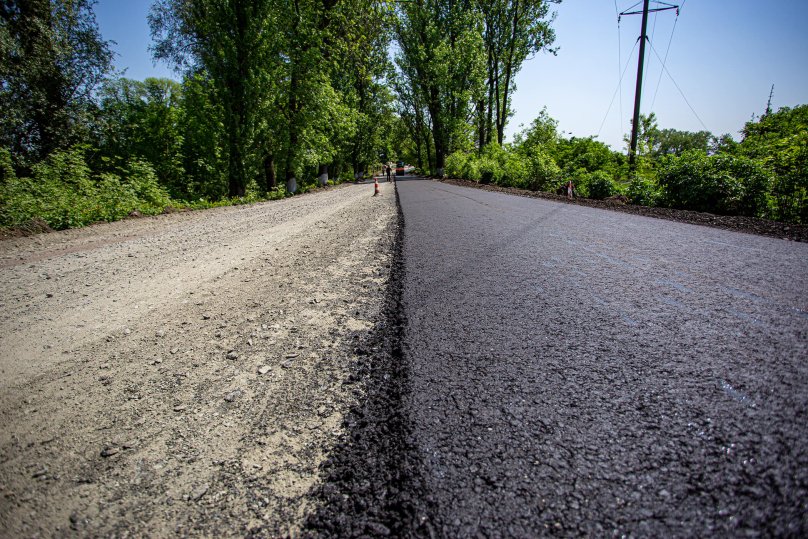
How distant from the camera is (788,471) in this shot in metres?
1.23

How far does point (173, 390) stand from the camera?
2.27m

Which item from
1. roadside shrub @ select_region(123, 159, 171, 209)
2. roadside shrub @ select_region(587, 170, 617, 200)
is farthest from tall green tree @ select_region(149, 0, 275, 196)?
roadside shrub @ select_region(587, 170, 617, 200)

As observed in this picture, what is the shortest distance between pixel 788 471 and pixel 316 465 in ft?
6.39

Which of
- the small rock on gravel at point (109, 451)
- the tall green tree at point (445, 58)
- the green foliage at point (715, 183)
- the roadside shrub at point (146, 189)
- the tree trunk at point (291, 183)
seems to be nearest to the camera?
the small rock on gravel at point (109, 451)

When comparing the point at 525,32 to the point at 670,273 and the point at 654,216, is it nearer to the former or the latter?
the point at 654,216

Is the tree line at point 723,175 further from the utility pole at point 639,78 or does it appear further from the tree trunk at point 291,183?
the tree trunk at point 291,183

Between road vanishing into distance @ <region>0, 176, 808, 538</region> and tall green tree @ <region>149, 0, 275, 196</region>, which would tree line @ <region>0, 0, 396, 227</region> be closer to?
tall green tree @ <region>149, 0, 275, 196</region>

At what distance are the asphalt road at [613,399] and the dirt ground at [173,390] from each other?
674 mm

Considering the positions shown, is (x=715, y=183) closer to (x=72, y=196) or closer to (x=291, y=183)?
(x=72, y=196)

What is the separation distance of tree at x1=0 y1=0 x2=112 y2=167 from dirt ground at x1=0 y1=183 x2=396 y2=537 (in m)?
13.7

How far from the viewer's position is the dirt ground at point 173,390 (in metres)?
1.47

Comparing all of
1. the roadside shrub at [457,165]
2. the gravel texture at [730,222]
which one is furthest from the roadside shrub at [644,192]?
the roadside shrub at [457,165]

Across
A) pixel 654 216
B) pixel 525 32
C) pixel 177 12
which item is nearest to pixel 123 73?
pixel 177 12

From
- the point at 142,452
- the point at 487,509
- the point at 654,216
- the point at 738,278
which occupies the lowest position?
the point at 142,452
